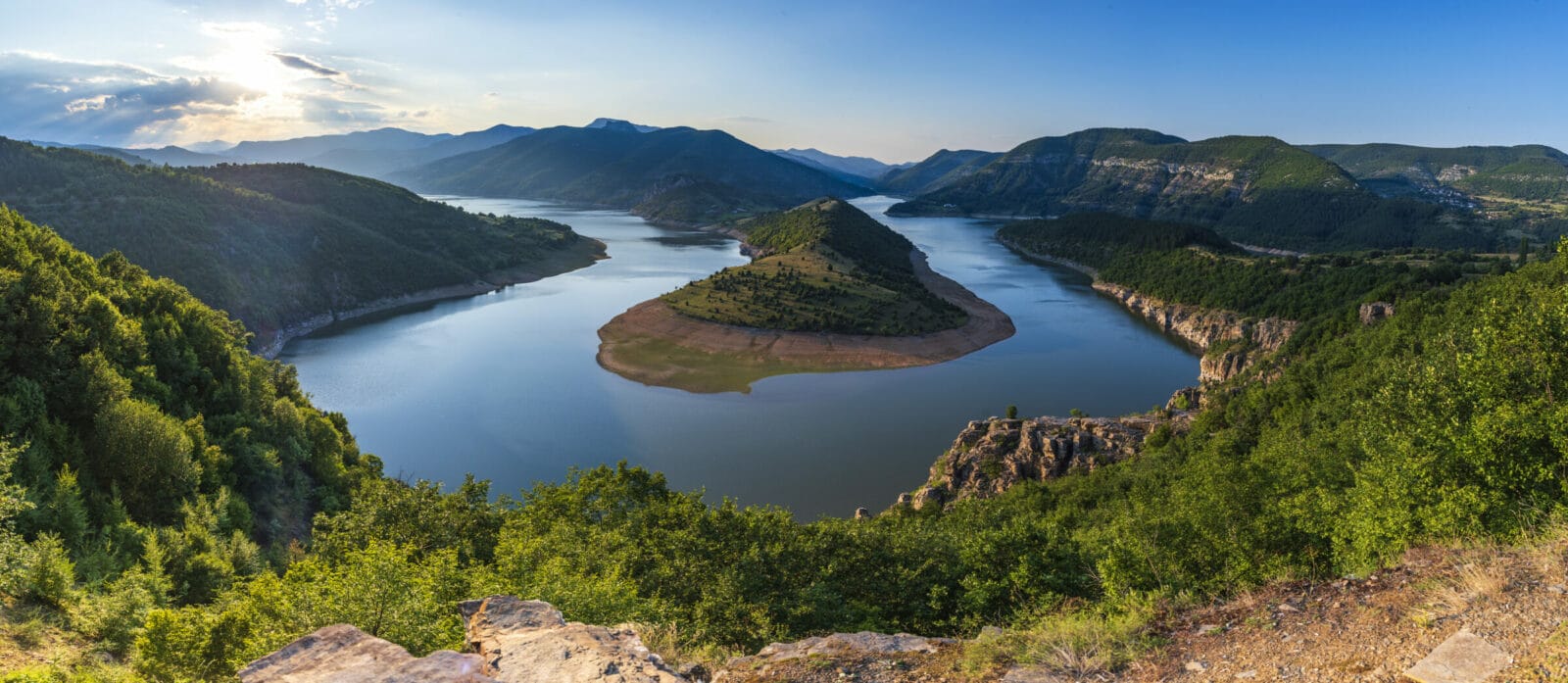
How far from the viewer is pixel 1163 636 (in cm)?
1159

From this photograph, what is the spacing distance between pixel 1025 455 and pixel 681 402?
118ft

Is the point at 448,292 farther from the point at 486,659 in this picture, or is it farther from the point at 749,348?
the point at 486,659

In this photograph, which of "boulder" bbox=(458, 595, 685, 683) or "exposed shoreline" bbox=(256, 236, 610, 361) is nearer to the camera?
"boulder" bbox=(458, 595, 685, 683)

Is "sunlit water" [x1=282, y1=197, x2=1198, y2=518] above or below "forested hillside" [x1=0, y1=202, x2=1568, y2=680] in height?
below

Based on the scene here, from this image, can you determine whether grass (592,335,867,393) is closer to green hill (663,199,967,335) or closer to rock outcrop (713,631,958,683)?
green hill (663,199,967,335)

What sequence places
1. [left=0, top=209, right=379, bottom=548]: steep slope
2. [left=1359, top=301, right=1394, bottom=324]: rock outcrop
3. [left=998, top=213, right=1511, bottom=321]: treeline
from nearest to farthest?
[left=0, top=209, right=379, bottom=548]: steep slope, [left=1359, top=301, right=1394, bottom=324]: rock outcrop, [left=998, top=213, right=1511, bottom=321]: treeline

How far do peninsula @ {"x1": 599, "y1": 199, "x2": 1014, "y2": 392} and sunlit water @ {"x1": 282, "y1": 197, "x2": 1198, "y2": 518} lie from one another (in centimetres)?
370

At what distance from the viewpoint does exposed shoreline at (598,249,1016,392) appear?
264ft

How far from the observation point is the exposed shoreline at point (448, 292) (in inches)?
3775

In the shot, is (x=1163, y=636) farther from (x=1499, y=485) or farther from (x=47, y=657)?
(x=47, y=657)

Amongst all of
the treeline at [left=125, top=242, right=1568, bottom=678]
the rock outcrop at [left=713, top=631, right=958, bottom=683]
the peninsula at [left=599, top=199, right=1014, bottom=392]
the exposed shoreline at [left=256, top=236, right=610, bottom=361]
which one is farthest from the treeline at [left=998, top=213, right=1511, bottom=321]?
the exposed shoreline at [left=256, top=236, right=610, bottom=361]

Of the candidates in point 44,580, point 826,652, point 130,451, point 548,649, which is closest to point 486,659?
point 548,649

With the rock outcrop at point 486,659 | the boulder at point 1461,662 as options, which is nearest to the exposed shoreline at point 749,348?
the rock outcrop at point 486,659

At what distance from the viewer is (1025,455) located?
45312 millimetres
